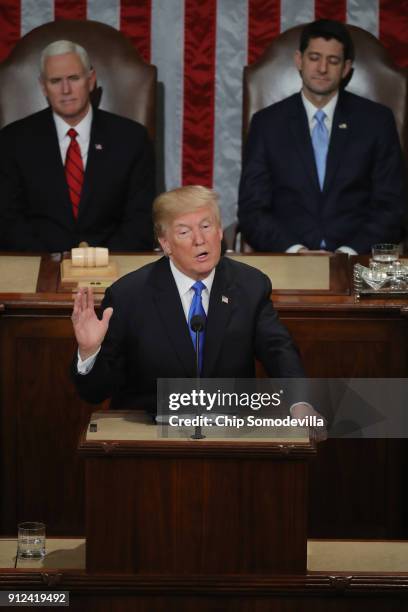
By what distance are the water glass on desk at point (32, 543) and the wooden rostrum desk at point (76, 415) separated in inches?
47.1

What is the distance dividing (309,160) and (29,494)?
6.67 ft

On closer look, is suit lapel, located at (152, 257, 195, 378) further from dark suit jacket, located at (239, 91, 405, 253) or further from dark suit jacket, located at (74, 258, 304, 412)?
dark suit jacket, located at (239, 91, 405, 253)

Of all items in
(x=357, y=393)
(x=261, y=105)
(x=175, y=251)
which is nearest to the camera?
(x=175, y=251)

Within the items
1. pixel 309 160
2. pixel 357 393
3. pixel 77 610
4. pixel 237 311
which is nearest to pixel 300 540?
pixel 77 610

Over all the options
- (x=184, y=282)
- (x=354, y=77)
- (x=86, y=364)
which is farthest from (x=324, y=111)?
(x=86, y=364)

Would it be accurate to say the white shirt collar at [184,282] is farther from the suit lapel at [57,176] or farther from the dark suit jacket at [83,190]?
the suit lapel at [57,176]

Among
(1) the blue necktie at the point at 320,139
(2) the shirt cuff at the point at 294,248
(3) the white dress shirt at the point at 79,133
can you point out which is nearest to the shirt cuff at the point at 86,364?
(2) the shirt cuff at the point at 294,248

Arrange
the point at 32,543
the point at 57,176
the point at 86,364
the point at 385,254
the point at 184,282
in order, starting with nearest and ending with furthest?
the point at 32,543 < the point at 86,364 < the point at 184,282 < the point at 385,254 < the point at 57,176

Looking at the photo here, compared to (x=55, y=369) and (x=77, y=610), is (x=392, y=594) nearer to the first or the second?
(x=77, y=610)

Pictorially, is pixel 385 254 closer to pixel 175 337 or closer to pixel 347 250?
pixel 347 250

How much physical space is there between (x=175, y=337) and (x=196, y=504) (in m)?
0.70

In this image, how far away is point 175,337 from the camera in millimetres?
3568

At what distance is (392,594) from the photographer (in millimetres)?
3025

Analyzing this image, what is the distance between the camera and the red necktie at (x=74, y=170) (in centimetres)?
565
